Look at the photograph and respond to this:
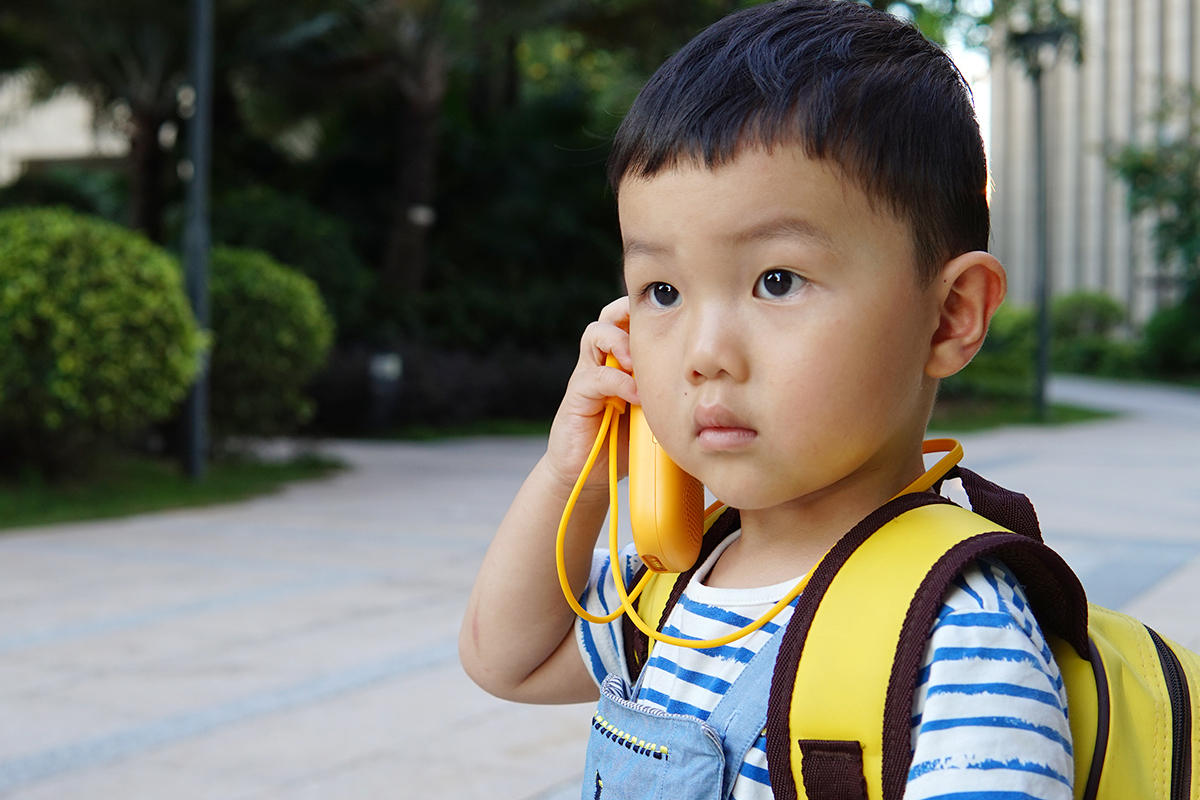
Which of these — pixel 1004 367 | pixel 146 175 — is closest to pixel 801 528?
pixel 146 175

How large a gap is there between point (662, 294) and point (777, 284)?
0.13 metres

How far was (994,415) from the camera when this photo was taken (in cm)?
1831

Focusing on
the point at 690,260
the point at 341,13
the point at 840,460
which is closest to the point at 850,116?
the point at 690,260

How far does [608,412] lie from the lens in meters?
1.36

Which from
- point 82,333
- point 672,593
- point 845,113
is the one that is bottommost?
point 82,333

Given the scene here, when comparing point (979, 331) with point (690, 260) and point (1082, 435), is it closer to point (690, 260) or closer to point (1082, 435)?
point (690, 260)

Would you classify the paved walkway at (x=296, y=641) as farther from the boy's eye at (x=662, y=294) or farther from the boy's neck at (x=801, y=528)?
the boy's eye at (x=662, y=294)

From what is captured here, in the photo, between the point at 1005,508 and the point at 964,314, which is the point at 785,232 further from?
the point at 1005,508

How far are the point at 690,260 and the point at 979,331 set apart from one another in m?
0.27

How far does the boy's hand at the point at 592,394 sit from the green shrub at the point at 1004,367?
11.1 m

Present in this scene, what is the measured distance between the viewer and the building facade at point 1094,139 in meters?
43.0

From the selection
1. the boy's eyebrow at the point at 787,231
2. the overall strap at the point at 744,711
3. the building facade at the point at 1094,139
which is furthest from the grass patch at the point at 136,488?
the building facade at the point at 1094,139

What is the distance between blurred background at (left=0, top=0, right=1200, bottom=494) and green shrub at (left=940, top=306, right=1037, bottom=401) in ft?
0.62

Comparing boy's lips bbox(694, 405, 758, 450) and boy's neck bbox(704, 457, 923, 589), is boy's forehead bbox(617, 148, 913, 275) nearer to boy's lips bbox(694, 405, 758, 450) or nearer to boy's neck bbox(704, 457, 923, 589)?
boy's lips bbox(694, 405, 758, 450)
